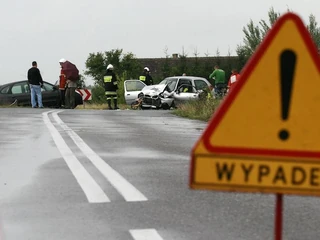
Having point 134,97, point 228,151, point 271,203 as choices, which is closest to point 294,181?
point 228,151

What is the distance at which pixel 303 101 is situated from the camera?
439 cm

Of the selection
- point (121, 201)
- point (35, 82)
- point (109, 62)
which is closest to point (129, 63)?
point (109, 62)

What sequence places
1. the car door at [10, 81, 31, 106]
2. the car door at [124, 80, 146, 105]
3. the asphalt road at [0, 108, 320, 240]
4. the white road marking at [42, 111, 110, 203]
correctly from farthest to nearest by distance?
the car door at [124, 80, 146, 105], the car door at [10, 81, 31, 106], the white road marking at [42, 111, 110, 203], the asphalt road at [0, 108, 320, 240]

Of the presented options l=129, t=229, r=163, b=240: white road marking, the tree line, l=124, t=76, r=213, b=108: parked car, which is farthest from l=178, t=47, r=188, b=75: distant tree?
l=129, t=229, r=163, b=240: white road marking

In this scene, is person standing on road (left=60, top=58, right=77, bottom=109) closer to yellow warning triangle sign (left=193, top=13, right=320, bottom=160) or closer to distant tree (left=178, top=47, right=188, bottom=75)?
distant tree (left=178, top=47, right=188, bottom=75)

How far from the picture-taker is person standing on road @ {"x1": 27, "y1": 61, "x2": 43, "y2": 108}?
31.6 m

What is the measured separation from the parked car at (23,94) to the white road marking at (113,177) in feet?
63.0

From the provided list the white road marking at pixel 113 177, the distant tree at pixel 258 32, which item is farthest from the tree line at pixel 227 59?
the white road marking at pixel 113 177

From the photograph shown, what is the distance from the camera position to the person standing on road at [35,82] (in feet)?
104

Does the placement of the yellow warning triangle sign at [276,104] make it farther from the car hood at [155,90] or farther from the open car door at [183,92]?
the car hood at [155,90]

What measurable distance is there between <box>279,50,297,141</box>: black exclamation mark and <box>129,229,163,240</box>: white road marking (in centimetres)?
224

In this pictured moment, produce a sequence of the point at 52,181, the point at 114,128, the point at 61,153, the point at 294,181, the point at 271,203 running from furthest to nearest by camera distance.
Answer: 1. the point at 114,128
2. the point at 61,153
3. the point at 52,181
4. the point at 271,203
5. the point at 294,181

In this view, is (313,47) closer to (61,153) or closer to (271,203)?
(271,203)

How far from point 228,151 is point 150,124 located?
16248mm
